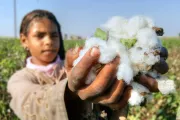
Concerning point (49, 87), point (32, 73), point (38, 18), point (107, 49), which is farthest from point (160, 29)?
point (38, 18)

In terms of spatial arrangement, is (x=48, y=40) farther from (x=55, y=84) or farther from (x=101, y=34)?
(x=101, y=34)

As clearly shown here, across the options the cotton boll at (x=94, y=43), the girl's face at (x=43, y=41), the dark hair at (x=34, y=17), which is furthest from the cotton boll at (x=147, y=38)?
the dark hair at (x=34, y=17)

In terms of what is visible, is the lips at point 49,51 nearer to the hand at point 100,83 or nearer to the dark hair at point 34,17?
the dark hair at point 34,17

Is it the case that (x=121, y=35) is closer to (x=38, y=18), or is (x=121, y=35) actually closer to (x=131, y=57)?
(x=131, y=57)

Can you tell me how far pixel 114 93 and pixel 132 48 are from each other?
151mm

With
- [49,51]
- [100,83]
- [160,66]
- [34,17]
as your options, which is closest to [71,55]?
[100,83]

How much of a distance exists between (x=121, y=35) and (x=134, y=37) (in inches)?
1.5

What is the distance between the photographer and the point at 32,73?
1.74 meters

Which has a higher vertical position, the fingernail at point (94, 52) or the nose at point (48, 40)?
the fingernail at point (94, 52)

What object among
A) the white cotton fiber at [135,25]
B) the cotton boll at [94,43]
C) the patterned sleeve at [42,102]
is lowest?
the patterned sleeve at [42,102]

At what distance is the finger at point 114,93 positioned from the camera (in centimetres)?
97

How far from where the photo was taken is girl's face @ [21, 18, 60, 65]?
6.03 ft

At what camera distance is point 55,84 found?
1.35 metres

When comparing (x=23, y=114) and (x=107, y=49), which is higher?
(x=107, y=49)
